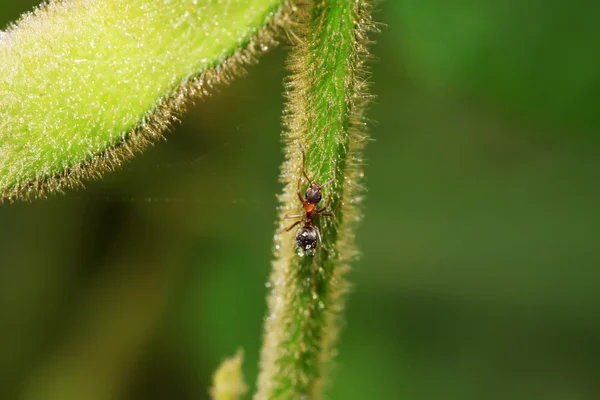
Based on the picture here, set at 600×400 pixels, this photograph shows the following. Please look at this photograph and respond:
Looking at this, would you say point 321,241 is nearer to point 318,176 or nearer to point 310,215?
point 310,215

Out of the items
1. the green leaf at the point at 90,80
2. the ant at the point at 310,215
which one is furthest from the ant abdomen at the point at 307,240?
the green leaf at the point at 90,80

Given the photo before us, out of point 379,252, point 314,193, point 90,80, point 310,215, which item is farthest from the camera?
point 379,252

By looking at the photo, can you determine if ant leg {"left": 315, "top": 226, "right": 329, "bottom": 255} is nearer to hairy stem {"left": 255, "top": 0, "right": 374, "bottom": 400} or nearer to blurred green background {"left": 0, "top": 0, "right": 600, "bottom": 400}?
hairy stem {"left": 255, "top": 0, "right": 374, "bottom": 400}

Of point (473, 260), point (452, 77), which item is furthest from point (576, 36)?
point (473, 260)

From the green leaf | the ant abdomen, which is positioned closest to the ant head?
the ant abdomen

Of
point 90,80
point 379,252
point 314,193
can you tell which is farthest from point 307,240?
Answer: point 379,252

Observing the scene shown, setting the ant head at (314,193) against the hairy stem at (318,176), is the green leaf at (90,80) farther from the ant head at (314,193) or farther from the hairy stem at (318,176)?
the ant head at (314,193)

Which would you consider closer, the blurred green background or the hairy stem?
the hairy stem
